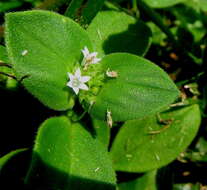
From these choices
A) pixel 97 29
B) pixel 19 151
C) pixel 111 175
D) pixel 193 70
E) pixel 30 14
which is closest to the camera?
pixel 30 14

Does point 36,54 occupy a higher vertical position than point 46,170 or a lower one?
higher

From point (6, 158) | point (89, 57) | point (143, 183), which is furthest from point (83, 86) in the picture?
point (143, 183)

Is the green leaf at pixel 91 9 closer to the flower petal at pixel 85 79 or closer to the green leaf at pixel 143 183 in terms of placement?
the flower petal at pixel 85 79

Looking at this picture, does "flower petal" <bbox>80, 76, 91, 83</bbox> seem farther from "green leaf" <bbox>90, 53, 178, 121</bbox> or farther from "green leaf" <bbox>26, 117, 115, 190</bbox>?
"green leaf" <bbox>26, 117, 115, 190</bbox>

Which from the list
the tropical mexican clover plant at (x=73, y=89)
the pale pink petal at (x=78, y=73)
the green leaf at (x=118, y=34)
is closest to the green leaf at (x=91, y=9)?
the green leaf at (x=118, y=34)

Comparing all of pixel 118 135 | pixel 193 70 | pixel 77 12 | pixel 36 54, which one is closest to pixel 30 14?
pixel 36 54

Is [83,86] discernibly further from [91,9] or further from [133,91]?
[91,9]

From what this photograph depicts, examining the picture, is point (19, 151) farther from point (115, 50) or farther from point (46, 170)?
point (115, 50)
